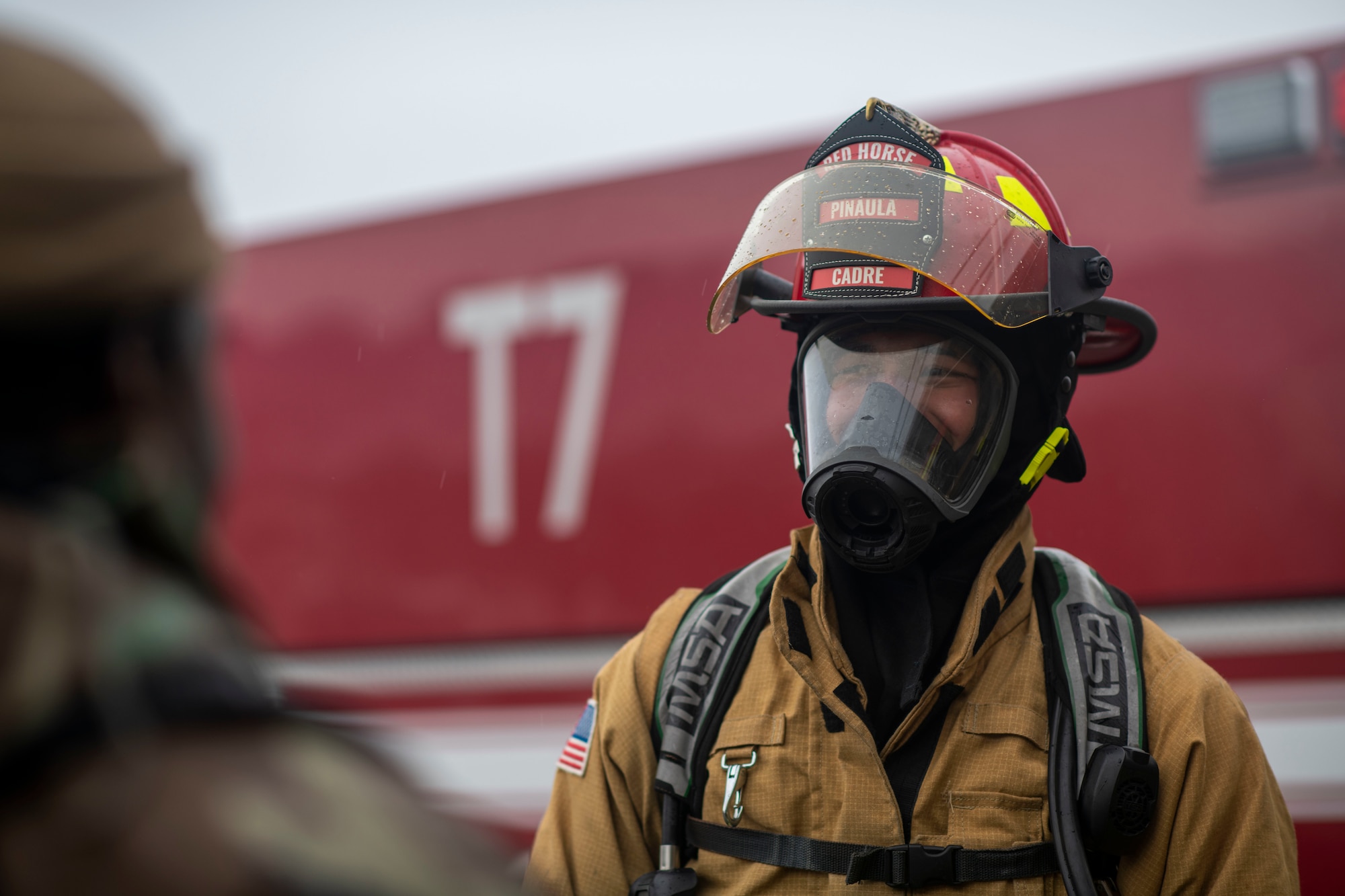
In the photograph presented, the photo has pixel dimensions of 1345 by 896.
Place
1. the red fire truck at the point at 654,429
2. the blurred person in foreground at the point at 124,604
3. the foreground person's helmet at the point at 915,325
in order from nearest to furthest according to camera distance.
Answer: the blurred person in foreground at the point at 124,604
the foreground person's helmet at the point at 915,325
the red fire truck at the point at 654,429

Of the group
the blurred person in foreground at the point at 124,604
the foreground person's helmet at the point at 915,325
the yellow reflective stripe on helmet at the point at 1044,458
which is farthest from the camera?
the yellow reflective stripe on helmet at the point at 1044,458

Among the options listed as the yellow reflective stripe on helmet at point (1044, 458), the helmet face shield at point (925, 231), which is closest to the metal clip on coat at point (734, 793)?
the yellow reflective stripe on helmet at point (1044, 458)

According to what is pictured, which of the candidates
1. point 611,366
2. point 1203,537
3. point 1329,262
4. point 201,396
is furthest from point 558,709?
point 201,396

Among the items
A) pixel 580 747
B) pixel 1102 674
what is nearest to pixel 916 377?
pixel 1102 674

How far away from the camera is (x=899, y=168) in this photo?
6.25 feet

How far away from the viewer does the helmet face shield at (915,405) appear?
5.79 ft

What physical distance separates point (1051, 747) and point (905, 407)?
0.52 metres

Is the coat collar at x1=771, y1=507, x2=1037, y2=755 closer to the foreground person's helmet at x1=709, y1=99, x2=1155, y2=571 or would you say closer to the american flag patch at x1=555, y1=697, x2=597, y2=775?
the foreground person's helmet at x1=709, y1=99, x2=1155, y2=571

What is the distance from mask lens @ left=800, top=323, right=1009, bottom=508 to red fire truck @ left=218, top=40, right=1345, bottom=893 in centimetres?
97

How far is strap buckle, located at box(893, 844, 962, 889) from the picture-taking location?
5.15ft

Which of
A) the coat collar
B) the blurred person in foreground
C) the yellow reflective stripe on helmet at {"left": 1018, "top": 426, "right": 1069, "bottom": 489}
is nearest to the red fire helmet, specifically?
the yellow reflective stripe on helmet at {"left": 1018, "top": 426, "right": 1069, "bottom": 489}

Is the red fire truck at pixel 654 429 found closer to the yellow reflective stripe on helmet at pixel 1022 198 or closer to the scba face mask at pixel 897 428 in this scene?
the yellow reflective stripe on helmet at pixel 1022 198

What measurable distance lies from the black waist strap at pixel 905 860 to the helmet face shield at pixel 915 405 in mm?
466

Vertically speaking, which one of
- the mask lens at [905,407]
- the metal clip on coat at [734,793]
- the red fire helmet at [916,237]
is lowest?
the metal clip on coat at [734,793]
